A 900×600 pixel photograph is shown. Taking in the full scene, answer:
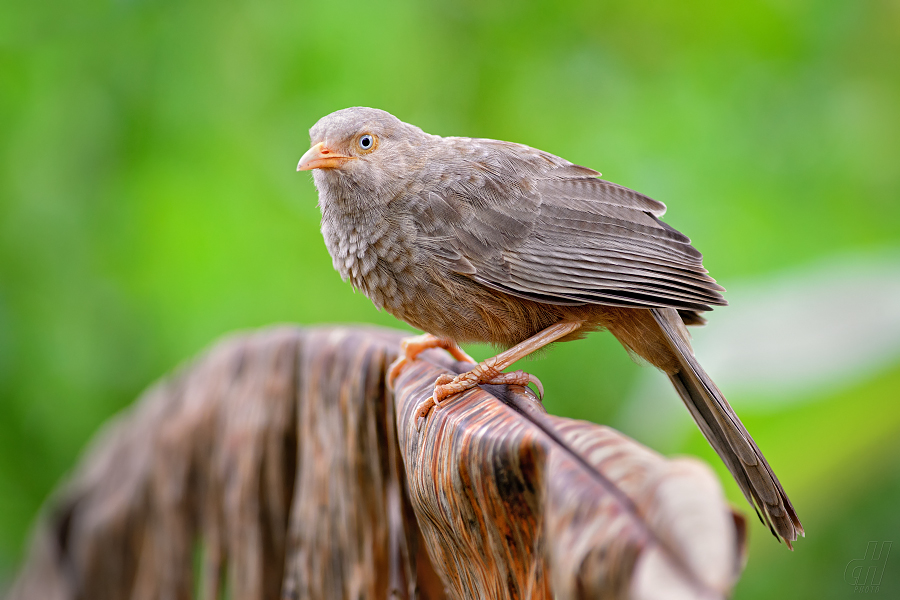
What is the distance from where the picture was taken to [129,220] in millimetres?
5504

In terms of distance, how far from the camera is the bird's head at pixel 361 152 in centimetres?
299

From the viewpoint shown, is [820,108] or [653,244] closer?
[653,244]

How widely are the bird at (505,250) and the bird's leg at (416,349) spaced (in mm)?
14

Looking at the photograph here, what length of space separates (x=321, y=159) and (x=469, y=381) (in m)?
1.04

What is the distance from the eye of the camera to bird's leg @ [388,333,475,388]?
282cm

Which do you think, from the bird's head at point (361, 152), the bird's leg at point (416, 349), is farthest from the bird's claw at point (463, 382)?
the bird's head at point (361, 152)

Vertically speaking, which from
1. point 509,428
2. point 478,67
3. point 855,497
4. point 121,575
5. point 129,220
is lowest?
point 121,575

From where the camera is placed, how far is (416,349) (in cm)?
309

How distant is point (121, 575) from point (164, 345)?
6.68 ft

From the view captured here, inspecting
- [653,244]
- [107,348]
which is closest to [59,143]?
[107,348]

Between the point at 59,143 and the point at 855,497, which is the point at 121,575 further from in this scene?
the point at 855,497
